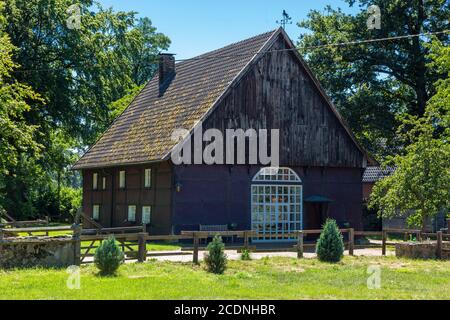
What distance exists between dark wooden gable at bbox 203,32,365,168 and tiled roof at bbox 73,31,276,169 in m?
0.80

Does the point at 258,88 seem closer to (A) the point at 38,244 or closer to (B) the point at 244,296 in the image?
(A) the point at 38,244

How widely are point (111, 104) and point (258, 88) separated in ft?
67.0

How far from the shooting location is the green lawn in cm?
1381

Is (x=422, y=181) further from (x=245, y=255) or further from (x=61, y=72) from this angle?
(x=61, y=72)

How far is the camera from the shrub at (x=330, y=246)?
21.2 metres

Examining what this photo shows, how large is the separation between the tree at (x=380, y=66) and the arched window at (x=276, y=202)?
41.0ft

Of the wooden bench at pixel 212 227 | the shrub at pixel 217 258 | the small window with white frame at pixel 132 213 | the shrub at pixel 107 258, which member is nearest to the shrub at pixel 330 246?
the shrub at pixel 217 258

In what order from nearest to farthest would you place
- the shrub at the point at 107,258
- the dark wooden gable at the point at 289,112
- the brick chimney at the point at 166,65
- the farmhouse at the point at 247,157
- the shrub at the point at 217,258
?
the shrub at the point at 107,258, the shrub at the point at 217,258, the farmhouse at the point at 247,157, the dark wooden gable at the point at 289,112, the brick chimney at the point at 166,65

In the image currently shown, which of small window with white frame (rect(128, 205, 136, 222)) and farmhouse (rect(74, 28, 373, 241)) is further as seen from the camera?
small window with white frame (rect(128, 205, 136, 222))

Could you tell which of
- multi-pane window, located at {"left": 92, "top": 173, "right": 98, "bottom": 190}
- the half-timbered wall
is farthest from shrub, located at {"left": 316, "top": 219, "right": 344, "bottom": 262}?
multi-pane window, located at {"left": 92, "top": 173, "right": 98, "bottom": 190}

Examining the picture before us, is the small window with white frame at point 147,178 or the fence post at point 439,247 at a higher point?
the small window with white frame at point 147,178

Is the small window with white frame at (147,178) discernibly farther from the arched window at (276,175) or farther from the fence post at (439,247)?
the fence post at (439,247)

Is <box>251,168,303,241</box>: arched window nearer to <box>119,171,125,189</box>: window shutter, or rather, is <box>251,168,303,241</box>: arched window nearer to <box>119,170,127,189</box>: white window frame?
<box>119,170,127,189</box>: white window frame
